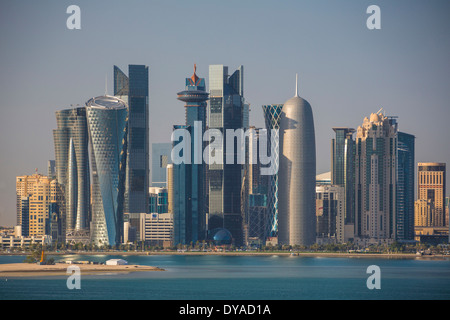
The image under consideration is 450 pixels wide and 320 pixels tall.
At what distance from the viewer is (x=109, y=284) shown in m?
194

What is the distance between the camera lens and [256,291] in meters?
188
